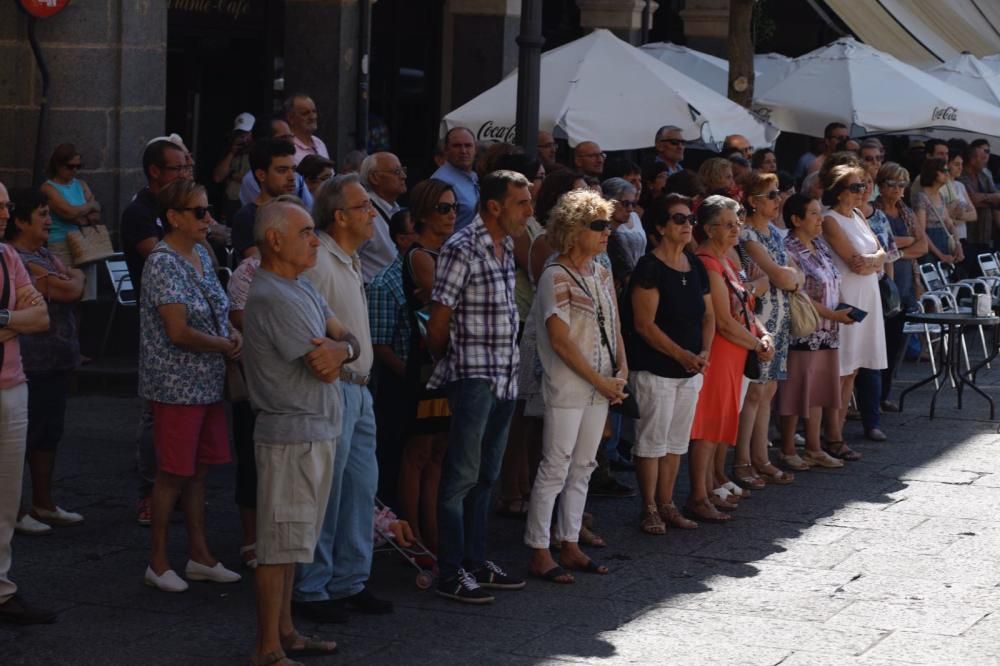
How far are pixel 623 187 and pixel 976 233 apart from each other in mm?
9409

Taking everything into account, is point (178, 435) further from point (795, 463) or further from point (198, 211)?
point (795, 463)

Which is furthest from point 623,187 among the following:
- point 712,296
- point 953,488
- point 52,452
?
point 52,452

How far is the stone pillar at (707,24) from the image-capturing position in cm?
2444

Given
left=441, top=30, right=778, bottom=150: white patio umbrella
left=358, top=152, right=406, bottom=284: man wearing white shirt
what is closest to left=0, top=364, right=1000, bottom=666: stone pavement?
left=358, top=152, right=406, bottom=284: man wearing white shirt

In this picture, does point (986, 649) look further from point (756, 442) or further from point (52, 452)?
point (52, 452)

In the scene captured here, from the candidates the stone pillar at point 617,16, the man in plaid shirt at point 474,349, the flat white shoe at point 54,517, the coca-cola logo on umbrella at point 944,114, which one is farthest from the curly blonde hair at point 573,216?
the stone pillar at point 617,16

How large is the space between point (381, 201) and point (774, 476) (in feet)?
9.65

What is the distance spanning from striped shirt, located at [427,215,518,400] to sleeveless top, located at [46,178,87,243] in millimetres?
5339

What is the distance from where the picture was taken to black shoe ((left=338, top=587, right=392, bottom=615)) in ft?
24.5

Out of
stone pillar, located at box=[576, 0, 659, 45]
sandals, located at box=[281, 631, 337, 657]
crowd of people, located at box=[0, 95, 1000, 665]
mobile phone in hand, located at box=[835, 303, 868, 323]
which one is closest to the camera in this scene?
crowd of people, located at box=[0, 95, 1000, 665]

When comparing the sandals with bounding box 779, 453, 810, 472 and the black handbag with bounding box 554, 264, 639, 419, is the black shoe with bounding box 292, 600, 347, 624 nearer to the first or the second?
the black handbag with bounding box 554, 264, 639, 419

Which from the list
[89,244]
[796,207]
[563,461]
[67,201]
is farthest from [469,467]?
[67,201]

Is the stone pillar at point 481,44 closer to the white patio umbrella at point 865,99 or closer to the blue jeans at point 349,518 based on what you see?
the white patio umbrella at point 865,99

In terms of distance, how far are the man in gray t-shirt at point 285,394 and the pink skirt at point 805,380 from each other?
4.98 m
